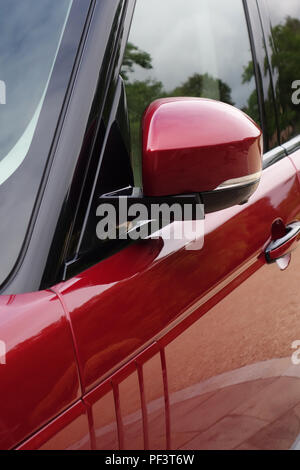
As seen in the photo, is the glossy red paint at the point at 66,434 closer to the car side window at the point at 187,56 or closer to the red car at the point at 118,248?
the red car at the point at 118,248

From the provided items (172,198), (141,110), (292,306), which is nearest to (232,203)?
(172,198)

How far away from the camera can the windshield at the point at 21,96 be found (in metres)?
1.17

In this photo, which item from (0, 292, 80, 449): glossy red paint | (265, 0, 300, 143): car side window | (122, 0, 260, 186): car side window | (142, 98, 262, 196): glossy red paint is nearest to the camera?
→ (0, 292, 80, 449): glossy red paint

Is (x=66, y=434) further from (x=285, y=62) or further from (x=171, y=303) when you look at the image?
(x=285, y=62)

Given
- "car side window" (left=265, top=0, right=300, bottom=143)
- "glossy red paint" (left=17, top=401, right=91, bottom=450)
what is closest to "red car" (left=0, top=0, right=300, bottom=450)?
"glossy red paint" (left=17, top=401, right=91, bottom=450)

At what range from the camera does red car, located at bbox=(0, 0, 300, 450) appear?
1.10 m

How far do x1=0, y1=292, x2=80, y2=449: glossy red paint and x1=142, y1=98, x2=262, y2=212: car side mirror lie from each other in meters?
0.32

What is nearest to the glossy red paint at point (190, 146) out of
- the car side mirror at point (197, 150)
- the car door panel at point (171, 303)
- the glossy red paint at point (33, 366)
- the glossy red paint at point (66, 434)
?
the car side mirror at point (197, 150)

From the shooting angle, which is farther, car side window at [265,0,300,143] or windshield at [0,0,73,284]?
car side window at [265,0,300,143]

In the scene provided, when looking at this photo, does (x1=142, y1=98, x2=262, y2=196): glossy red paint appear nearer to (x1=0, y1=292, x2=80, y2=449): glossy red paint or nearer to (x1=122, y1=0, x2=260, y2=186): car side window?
(x1=122, y1=0, x2=260, y2=186): car side window

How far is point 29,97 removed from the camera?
128 cm

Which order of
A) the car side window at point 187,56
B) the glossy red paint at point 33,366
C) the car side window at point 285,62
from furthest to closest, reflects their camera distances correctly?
the car side window at point 285,62 < the car side window at point 187,56 < the glossy red paint at point 33,366

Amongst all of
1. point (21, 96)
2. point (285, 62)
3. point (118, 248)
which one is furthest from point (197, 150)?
point (285, 62)

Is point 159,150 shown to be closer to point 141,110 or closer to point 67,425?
point 141,110
